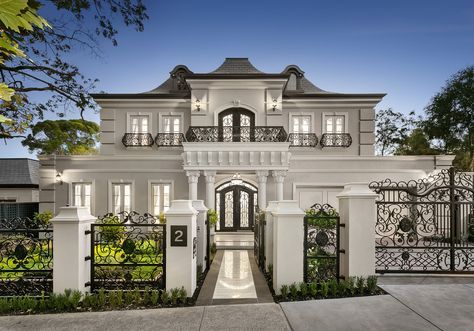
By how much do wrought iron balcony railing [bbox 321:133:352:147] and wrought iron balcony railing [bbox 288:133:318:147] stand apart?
48 centimetres

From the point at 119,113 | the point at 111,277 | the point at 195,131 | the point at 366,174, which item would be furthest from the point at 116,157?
the point at 366,174

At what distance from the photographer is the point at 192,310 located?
5.04 meters

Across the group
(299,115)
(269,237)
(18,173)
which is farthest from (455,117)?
(18,173)

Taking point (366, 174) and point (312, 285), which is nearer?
point (312, 285)

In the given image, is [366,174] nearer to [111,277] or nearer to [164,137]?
[164,137]

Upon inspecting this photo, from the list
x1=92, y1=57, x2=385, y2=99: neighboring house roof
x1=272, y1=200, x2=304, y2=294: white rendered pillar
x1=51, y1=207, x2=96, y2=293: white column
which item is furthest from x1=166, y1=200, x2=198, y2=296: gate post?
x1=92, y1=57, x2=385, y2=99: neighboring house roof

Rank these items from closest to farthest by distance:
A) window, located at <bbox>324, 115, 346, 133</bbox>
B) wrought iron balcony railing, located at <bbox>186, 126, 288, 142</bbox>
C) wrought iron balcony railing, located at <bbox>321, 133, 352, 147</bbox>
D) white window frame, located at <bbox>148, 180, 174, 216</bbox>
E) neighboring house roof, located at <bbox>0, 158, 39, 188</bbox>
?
wrought iron balcony railing, located at <bbox>186, 126, 288, 142</bbox>, white window frame, located at <bbox>148, 180, 174, 216</bbox>, wrought iron balcony railing, located at <bbox>321, 133, 352, 147</bbox>, window, located at <bbox>324, 115, 346, 133</bbox>, neighboring house roof, located at <bbox>0, 158, 39, 188</bbox>

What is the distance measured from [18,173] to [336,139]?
80.4ft

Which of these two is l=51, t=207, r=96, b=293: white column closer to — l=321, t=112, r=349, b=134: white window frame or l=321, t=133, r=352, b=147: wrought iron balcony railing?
l=321, t=133, r=352, b=147: wrought iron balcony railing

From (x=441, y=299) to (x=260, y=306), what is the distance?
11.0ft

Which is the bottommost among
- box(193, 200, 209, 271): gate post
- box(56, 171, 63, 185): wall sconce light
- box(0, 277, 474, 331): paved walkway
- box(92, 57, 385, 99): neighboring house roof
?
box(0, 277, 474, 331): paved walkway

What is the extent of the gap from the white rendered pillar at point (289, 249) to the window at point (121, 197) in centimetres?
1249

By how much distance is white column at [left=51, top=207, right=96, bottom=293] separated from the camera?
537 cm

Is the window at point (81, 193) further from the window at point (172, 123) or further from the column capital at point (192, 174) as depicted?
the column capital at point (192, 174)
